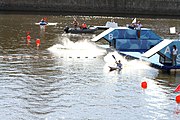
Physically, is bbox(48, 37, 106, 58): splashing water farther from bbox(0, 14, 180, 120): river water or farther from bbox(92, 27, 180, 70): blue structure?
bbox(92, 27, 180, 70): blue structure

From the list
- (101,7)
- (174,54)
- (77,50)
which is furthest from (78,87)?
(101,7)

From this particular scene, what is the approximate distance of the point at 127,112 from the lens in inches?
866

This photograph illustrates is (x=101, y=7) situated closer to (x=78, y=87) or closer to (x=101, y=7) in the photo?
(x=101, y=7)

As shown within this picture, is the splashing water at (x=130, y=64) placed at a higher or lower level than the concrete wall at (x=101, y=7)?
lower

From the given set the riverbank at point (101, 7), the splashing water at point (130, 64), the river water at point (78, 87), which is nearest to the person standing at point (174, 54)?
the river water at point (78, 87)

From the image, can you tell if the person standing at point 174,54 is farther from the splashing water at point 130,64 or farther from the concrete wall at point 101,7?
the concrete wall at point 101,7

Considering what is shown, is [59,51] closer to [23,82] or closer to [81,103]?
[23,82]

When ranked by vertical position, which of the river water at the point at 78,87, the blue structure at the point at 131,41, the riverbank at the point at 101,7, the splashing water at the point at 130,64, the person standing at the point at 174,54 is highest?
→ the riverbank at the point at 101,7

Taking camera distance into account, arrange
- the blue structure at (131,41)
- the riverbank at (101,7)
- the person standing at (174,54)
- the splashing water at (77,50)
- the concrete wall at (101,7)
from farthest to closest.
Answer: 1. the concrete wall at (101,7)
2. the riverbank at (101,7)
3. the blue structure at (131,41)
4. the splashing water at (77,50)
5. the person standing at (174,54)

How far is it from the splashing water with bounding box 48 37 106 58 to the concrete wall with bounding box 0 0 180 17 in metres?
48.1

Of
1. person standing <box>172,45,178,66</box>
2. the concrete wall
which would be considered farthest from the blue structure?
the concrete wall

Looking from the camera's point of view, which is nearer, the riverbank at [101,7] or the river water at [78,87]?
the river water at [78,87]

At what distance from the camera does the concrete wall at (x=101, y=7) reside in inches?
3775

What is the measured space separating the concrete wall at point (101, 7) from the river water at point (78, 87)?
54.4 m
